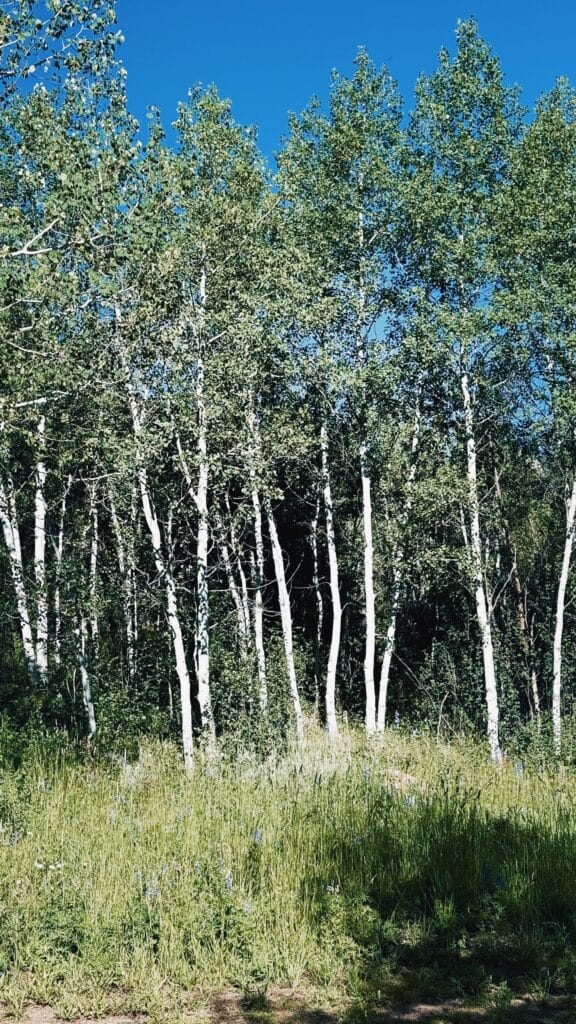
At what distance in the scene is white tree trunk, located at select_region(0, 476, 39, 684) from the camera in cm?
1345

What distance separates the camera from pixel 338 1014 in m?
3.91

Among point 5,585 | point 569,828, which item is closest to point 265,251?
point 5,585

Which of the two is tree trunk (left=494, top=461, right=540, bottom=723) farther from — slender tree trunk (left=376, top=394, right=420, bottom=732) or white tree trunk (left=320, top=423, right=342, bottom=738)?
white tree trunk (left=320, top=423, right=342, bottom=738)

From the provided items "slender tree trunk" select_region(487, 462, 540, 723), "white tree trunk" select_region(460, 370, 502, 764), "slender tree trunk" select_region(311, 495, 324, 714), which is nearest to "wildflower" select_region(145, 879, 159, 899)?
"white tree trunk" select_region(460, 370, 502, 764)

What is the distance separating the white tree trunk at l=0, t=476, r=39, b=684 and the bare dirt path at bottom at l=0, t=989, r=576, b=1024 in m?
9.57

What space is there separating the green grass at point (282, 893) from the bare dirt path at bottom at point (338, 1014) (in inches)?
3.3

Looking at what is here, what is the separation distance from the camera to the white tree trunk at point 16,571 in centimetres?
1345

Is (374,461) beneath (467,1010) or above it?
above

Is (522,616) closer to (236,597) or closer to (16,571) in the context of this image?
(236,597)

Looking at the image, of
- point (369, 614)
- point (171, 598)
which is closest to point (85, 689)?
point (171, 598)

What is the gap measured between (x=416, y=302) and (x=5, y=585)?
1020cm

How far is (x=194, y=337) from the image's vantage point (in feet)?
46.0

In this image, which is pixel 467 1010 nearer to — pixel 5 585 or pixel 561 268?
pixel 5 585

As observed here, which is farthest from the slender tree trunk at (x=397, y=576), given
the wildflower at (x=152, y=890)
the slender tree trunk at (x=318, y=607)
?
the wildflower at (x=152, y=890)
